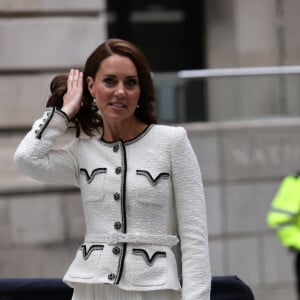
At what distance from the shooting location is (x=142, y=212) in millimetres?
3623

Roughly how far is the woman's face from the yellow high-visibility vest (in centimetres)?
472

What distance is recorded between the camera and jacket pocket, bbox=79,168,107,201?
3.66 meters

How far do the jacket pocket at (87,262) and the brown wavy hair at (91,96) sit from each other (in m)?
0.49

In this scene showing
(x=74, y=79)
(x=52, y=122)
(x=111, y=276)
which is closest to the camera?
(x=111, y=276)

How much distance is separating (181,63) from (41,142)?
9.45 metres

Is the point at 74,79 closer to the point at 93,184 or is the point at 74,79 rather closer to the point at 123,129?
the point at 123,129

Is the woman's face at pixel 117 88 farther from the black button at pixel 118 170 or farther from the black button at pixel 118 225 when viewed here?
the black button at pixel 118 225

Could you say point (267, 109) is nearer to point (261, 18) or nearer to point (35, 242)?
point (261, 18)

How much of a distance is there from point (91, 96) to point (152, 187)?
1.71 feet

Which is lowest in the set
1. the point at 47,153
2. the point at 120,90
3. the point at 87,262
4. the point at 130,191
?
the point at 87,262

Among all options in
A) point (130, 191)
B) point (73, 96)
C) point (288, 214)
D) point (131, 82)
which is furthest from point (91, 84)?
point (288, 214)

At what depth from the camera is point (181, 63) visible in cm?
1310

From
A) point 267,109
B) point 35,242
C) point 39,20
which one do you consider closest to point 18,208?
point 35,242

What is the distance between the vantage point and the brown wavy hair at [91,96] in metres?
3.66
